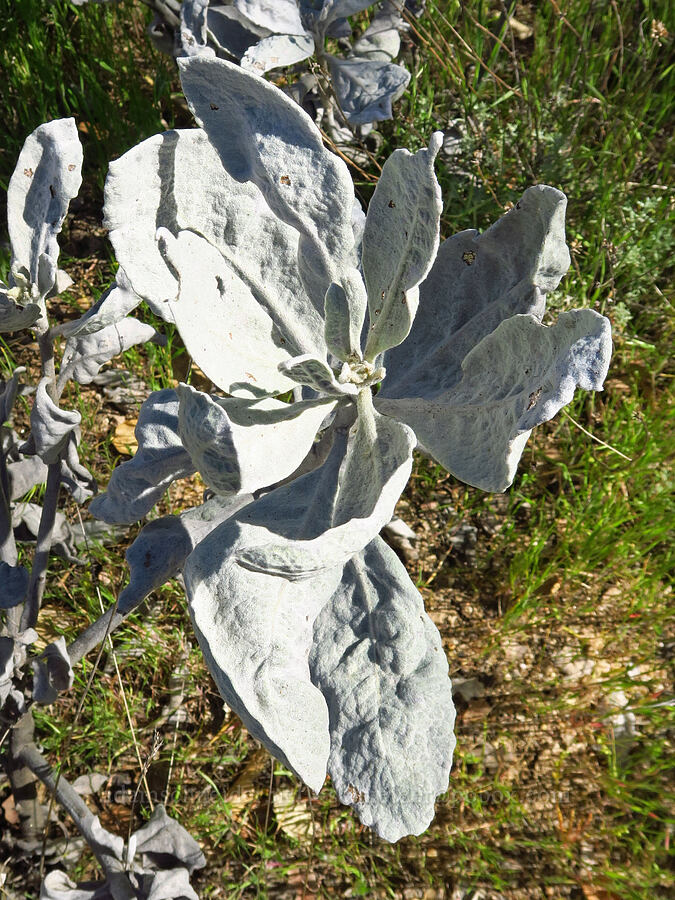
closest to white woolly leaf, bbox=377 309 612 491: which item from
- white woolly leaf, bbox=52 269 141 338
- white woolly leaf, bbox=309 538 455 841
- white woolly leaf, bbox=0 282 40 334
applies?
white woolly leaf, bbox=309 538 455 841

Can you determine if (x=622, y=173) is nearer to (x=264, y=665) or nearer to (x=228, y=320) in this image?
(x=228, y=320)

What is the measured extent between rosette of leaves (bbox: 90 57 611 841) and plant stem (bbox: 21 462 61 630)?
195 millimetres

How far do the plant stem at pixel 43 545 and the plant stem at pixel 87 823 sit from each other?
33cm

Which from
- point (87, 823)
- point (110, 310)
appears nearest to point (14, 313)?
point (110, 310)

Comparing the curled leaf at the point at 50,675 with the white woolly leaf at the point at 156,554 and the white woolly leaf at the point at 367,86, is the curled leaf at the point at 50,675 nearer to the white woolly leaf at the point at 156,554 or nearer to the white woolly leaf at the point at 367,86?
the white woolly leaf at the point at 156,554

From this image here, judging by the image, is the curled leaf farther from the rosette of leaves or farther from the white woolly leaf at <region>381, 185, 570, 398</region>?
the white woolly leaf at <region>381, 185, 570, 398</region>

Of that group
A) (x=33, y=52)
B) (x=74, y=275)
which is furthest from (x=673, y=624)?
(x=33, y=52)

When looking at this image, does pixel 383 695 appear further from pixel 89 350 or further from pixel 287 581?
pixel 89 350

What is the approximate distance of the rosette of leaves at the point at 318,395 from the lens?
1079mm

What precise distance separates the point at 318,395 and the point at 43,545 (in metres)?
0.62

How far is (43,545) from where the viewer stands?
1.53 meters

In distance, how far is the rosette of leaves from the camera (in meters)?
1.08

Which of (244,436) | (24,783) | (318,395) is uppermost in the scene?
(244,436)

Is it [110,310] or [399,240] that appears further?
[110,310]
